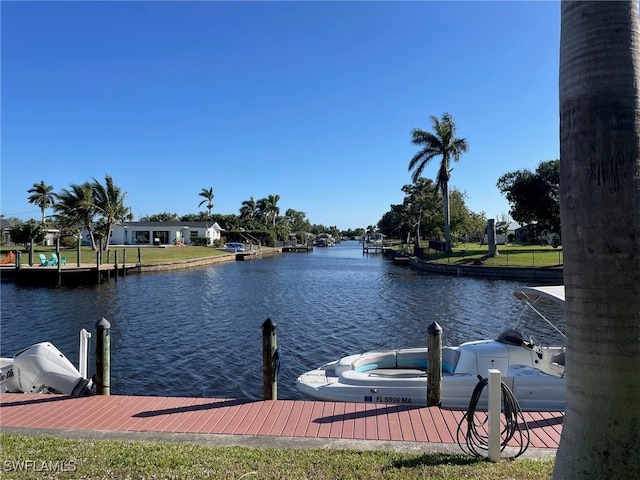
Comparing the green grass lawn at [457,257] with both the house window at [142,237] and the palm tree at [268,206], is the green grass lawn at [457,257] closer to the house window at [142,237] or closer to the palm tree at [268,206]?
the house window at [142,237]

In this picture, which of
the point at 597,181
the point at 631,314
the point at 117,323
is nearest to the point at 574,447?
the point at 631,314

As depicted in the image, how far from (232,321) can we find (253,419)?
13433 millimetres

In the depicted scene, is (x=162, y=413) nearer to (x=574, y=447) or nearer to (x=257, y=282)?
(x=574, y=447)

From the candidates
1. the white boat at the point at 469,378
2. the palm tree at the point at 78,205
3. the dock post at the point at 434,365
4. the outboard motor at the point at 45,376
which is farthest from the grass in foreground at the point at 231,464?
the palm tree at the point at 78,205

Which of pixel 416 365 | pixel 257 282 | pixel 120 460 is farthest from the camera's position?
pixel 257 282

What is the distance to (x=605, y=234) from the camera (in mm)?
2809

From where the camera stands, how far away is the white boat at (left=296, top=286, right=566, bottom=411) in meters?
8.23

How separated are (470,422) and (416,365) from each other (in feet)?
17.2

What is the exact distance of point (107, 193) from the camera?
51750mm

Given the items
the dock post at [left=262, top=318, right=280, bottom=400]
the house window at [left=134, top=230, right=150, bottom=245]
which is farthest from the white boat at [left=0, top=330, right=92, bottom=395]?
the house window at [left=134, top=230, right=150, bottom=245]

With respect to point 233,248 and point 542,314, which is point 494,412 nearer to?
point 542,314

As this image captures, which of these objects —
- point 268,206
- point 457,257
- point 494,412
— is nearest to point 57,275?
point 494,412

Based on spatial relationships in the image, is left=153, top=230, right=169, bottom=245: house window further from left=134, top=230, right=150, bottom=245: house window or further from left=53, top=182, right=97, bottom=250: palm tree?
left=53, top=182, right=97, bottom=250: palm tree

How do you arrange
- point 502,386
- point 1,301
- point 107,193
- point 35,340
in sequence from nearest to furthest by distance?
point 502,386 < point 35,340 < point 1,301 < point 107,193
